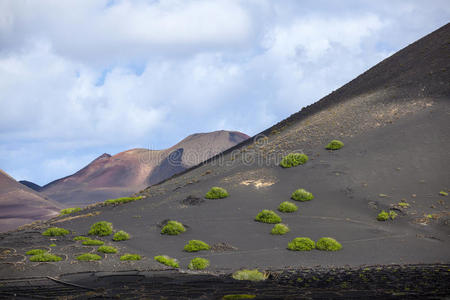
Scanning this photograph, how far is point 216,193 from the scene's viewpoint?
1463 inches

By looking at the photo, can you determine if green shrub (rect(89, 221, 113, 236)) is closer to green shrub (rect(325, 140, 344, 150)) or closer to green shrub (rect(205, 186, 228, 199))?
green shrub (rect(205, 186, 228, 199))

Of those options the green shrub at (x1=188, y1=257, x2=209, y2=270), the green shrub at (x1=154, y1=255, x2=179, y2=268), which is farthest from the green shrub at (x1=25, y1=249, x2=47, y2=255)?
the green shrub at (x1=188, y1=257, x2=209, y2=270)

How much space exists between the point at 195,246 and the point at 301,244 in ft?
21.9

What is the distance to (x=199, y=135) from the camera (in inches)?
5679

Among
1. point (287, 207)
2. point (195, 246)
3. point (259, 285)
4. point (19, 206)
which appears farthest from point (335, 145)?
point (19, 206)

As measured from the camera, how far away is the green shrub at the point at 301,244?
2592cm

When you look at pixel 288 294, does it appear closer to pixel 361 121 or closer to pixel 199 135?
pixel 361 121

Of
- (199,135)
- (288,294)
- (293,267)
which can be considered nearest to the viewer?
(288,294)

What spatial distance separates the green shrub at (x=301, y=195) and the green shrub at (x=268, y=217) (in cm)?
411

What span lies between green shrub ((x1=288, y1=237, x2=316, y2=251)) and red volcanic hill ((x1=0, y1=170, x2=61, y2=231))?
78259 millimetres

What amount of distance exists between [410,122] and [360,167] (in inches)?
380

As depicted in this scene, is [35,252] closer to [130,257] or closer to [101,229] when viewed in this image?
[130,257]

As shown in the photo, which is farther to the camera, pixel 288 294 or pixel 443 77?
pixel 443 77

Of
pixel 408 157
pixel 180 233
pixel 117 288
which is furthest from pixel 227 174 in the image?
pixel 117 288
